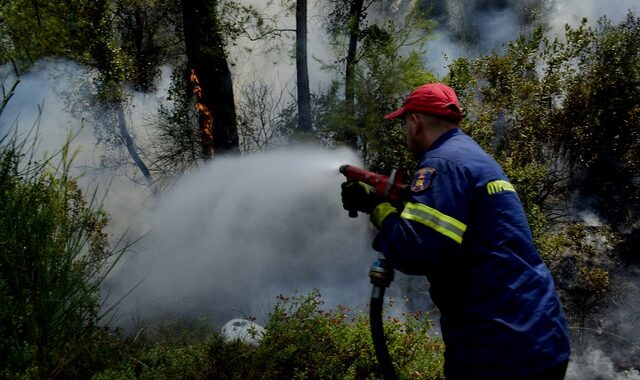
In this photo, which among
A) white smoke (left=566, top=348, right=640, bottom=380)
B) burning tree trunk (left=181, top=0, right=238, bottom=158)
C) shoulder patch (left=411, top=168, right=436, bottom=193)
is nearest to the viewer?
shoulder patch (left=411, top=168, right=436, bottom=193)

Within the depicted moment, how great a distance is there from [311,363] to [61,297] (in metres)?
2.14

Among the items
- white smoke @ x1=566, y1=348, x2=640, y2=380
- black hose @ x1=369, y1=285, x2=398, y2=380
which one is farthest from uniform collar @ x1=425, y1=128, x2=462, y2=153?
white smoke @ x1=566, y1=348, x2=640, y2=380

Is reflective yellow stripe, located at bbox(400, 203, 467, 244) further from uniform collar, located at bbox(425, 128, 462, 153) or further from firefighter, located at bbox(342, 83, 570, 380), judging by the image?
uniform collar, located at bbox(425, 128, 462, 153)

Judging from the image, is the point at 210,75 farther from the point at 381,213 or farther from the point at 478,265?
the point at 478,265

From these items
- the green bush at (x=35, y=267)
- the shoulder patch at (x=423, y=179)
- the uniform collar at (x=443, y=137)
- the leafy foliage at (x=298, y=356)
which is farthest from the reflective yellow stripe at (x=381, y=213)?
the leafy foliage at (x=298, y=356)

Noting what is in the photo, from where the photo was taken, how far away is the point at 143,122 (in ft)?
45.3

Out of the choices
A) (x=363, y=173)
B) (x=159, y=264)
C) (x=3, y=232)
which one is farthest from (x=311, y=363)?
(x=159, y=264)

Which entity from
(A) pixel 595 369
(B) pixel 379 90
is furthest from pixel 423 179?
(B) pixel 379 90

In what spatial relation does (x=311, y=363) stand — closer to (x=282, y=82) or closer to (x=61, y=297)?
(x=61, y=297)

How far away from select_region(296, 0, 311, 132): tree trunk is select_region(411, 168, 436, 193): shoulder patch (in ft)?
32.4

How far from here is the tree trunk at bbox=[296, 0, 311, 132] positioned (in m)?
11.5

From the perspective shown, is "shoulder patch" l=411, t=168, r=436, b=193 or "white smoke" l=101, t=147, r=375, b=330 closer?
"shoulder patch" l=411, t=168, r=436, b=193

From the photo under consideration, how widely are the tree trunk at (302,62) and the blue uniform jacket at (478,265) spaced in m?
9.84

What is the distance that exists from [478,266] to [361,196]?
724 mm
